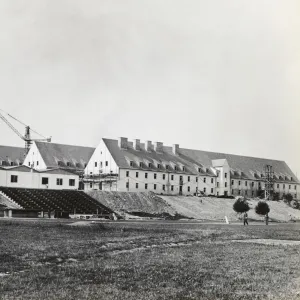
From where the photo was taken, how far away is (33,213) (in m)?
51.9

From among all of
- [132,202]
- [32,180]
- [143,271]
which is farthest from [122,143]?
[143,271]

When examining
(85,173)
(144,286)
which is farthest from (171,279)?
(85,173)

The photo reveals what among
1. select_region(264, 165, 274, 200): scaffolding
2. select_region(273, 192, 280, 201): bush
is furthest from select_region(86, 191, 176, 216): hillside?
select_region(264, 165, 274, 200): scaffolding

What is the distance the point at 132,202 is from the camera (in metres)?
66.6

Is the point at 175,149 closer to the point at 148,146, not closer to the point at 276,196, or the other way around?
the point at 148,146

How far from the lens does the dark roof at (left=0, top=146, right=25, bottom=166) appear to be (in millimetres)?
94562

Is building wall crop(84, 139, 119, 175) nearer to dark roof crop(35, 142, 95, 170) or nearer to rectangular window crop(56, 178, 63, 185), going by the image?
dark roof crop(35, 142, 95, 170)

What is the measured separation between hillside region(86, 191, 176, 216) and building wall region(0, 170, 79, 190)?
19.3 feet

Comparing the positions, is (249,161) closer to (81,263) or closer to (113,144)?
(113,144)

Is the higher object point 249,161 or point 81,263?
point 249,161

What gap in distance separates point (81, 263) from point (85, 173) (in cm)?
7014

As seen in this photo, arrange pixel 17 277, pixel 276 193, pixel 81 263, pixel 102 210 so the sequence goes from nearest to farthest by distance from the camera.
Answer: pixel 17 277, pixel 81 263, pixel 102 210, pixel 276 193

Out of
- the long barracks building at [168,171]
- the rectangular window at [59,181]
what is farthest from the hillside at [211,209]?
the rectangular window at [59,181]

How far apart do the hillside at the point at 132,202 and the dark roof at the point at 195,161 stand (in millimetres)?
10630
